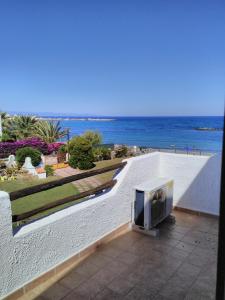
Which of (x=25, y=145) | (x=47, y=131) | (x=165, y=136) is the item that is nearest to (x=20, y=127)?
(x=47, y=131)

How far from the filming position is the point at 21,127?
1859 centimetres

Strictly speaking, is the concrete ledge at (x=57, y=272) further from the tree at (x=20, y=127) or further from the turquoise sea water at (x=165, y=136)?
the tree at (x=20, y=127)

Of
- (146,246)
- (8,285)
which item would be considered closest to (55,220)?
(8,285)

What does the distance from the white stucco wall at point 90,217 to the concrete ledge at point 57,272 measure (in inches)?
2.0

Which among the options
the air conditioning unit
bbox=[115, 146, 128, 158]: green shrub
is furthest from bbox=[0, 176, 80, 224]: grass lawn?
bbox=[115, 146, 128, 158]: green shrub

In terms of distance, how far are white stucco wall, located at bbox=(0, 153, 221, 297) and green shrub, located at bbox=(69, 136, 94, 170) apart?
778 centimetres

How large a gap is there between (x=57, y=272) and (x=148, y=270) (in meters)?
1.00

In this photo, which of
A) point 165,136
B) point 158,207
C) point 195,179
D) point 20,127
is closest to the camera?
point 158,207

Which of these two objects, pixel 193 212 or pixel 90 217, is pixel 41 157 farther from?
pixel 90 217

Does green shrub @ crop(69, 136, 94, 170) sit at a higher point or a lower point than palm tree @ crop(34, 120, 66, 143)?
lower

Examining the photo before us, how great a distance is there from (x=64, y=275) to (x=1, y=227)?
3.18 feet

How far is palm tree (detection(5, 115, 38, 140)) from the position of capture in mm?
17844

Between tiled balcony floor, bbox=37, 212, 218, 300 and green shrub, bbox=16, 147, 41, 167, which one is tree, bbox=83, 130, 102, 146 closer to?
green shrub, bbox=16, 147, 41, 167

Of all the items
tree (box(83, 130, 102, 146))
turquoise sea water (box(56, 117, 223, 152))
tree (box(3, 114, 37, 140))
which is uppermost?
tree (box(3, 114, 37, 140))
